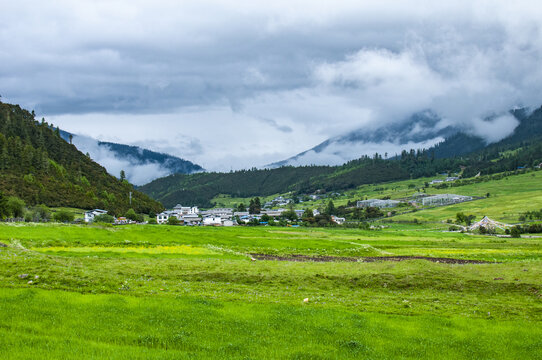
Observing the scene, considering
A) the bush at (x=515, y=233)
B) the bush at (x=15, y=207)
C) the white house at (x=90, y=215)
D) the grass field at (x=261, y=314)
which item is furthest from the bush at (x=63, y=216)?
the bush at (x=515, y=233)

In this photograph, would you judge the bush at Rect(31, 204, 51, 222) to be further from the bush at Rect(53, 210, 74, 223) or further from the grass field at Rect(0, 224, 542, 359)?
the grass field at Rect(0, 224, 542, 359)

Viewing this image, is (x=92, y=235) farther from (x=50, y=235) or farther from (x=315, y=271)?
(x=315, y=271)

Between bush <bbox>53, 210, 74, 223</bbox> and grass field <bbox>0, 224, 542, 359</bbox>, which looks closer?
grass field <bbox>0, 224, 542, 359</bbox>

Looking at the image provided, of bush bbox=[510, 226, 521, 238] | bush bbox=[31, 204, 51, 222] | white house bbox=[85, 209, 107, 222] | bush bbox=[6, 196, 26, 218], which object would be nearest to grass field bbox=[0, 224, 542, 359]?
bush bbox=[6, 196, 26, 218]

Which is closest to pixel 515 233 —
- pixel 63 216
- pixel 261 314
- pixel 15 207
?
pixel 261 314

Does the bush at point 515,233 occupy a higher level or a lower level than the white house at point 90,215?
lower

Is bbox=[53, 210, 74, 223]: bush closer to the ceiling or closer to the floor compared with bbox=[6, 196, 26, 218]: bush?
closer to the floor

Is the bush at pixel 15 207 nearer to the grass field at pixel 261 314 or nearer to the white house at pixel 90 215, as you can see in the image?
the white house at pixel 90 215

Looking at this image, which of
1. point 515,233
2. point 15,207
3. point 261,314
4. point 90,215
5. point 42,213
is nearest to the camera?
point 261,314

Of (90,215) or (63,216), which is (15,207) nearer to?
(63,216)

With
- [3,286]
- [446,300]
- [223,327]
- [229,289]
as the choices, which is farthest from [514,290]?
[3,286]

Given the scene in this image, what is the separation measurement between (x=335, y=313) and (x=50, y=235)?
2160 inches

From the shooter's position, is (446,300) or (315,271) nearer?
(446,300)

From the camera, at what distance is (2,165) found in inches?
6688
